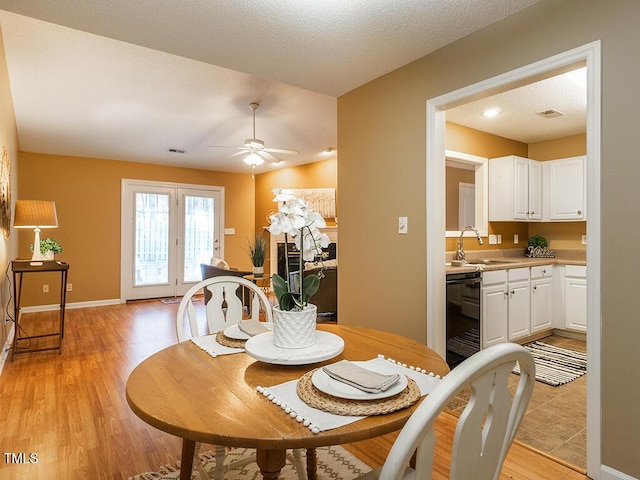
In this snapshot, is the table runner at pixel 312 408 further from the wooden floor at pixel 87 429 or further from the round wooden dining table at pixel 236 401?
the wooden floor at pixel 87 429

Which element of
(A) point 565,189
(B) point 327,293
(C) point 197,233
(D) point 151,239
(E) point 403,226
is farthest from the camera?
(C) point 197,233

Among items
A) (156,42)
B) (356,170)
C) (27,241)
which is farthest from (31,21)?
(27,241)

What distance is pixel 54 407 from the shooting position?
252 centimetres

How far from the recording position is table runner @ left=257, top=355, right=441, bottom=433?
2.86 ft

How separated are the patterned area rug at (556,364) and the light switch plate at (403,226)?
148cm

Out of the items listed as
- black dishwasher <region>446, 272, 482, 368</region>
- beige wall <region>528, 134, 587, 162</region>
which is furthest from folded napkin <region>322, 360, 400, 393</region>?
beige wall <region>528, 134, 587, 162</region>

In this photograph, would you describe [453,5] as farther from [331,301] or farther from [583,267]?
[331,301]

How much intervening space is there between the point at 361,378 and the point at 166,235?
653 cm

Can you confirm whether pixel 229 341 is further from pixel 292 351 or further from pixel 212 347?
pixel 292 351

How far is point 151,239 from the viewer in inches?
265

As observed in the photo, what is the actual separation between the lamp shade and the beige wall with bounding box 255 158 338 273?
341cm

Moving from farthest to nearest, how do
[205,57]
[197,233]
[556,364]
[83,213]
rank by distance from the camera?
[197,233] < [83,213] < [556,364] < [205,57]

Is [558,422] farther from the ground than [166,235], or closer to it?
closer to it

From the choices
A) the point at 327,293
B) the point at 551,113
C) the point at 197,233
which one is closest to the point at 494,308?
the point at 551,113
